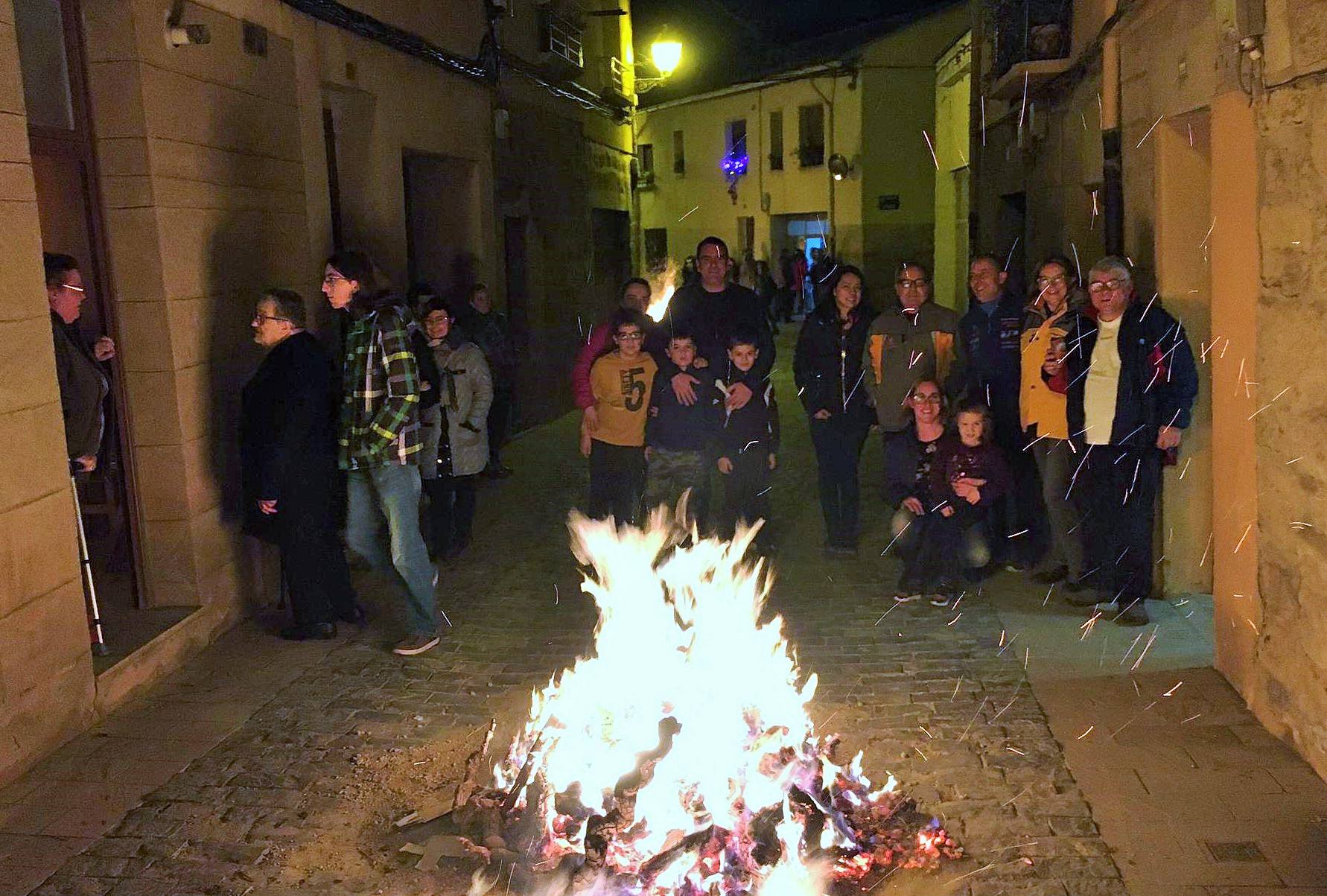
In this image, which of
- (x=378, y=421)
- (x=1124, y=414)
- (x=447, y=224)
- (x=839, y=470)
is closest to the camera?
(x=378, y=421)

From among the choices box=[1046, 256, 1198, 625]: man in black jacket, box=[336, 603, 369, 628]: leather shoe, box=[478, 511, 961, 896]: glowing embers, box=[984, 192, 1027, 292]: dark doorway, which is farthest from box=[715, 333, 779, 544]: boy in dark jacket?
box=[984, 192, 1027, 292]: dark doorway

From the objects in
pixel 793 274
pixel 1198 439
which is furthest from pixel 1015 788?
pixel 793 274

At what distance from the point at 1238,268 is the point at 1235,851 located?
2637mm

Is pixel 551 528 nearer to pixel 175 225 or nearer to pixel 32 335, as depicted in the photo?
pixel 175 225

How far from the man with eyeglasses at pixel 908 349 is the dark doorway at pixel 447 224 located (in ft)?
18.3

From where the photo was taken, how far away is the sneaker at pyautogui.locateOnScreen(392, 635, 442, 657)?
6453 millimetres

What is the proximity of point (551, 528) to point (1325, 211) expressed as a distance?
6195mm

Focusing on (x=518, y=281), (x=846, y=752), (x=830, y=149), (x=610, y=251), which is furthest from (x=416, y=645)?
(x=830, y=149)

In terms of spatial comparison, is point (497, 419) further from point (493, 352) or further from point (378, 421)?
point (378, 421)

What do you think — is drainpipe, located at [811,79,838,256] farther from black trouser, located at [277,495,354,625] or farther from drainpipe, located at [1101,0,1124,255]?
black trouser, located at [277,495,354,625]

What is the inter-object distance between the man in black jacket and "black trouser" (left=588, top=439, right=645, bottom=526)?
262 cm

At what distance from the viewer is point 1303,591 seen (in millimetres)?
4660

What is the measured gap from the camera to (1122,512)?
6488 millimetres

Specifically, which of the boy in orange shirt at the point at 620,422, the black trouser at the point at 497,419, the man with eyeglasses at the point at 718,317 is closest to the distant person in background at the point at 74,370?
the boy in orange shirt at the point at 620,422
